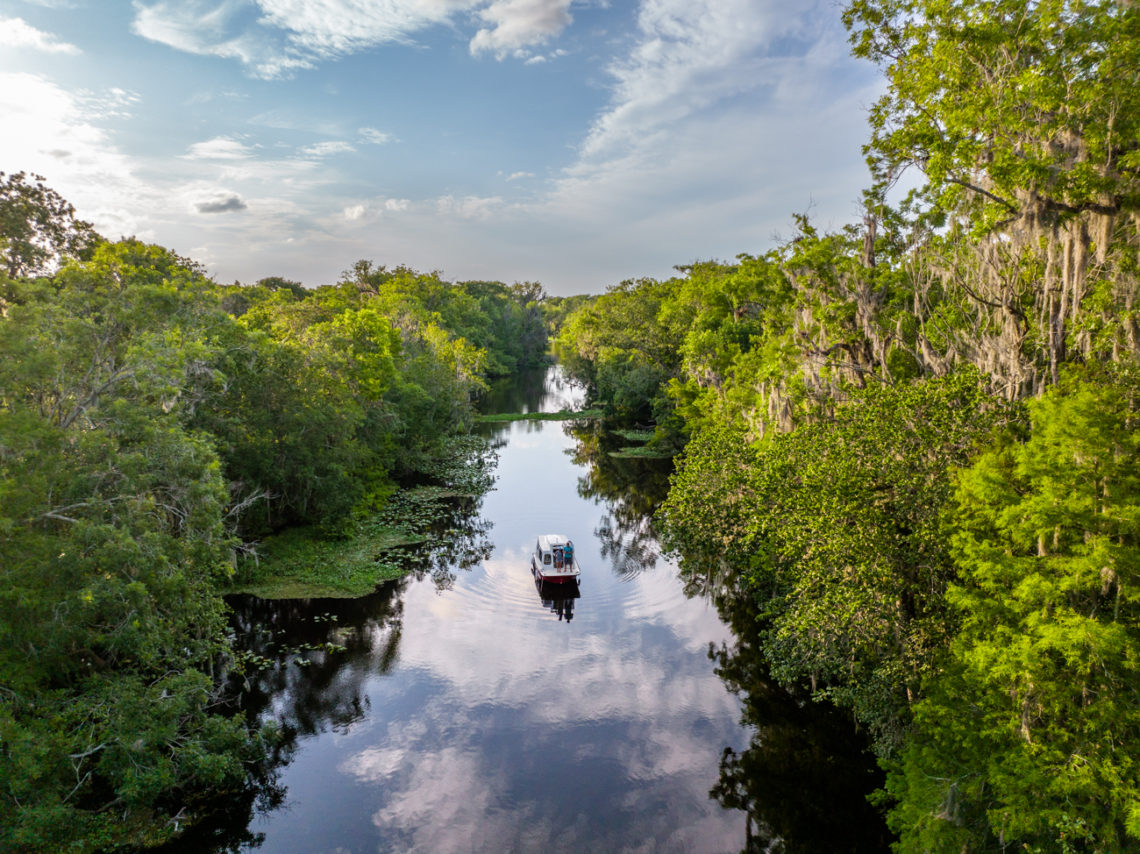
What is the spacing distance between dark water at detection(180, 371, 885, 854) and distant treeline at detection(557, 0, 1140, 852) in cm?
164

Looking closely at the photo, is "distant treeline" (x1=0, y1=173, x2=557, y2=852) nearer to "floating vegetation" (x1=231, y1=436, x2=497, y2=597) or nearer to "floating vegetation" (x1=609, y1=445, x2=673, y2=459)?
"floating vegetation" (x1=231, y1=436, x2=497, y2=597)

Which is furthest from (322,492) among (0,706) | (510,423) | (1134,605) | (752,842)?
(510,423)

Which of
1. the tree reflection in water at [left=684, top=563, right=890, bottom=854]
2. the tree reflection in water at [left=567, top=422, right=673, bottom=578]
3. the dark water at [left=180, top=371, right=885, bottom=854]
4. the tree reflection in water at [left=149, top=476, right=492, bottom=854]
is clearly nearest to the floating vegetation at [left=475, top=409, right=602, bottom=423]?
the tree reflection in water at [left=567, top=422, right=673, bottom=578]

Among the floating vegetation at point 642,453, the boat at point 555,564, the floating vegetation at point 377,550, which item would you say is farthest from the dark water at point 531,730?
the floating vegetation at point 642,453

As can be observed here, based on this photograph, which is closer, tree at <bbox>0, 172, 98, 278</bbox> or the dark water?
the dark water

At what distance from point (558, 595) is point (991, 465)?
20341 mm

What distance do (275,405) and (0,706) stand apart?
2179 centimetres

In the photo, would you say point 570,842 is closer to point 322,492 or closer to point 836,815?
point 836,815

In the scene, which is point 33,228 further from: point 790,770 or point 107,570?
point 790,770

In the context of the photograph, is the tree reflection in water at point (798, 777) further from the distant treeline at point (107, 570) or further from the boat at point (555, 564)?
the distant treeline at point (107, 570)

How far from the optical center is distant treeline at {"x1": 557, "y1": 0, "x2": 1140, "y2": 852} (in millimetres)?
11195

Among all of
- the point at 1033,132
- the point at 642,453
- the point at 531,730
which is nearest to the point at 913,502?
the point at 1033,132

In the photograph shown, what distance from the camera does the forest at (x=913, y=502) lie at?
11500mm

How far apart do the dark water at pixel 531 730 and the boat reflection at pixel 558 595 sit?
0.08 m
